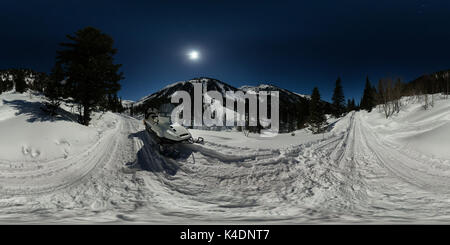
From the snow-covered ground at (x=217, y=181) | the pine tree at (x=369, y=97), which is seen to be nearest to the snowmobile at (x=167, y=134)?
the snow-covered ground at (x=217, y=181)

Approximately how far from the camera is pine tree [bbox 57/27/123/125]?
43.9 feet

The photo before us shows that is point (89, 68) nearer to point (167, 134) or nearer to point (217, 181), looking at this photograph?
point (167, 134)

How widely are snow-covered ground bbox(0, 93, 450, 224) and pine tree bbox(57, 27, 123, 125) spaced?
3.96 metres

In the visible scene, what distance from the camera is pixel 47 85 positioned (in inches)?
511

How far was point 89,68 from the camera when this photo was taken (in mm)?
13367

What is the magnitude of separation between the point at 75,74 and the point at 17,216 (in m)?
12.3

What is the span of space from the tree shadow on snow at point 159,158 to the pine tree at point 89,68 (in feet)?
24.5

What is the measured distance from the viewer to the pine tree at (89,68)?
43.9 ft

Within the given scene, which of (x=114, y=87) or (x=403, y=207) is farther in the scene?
(x=114, y=87)

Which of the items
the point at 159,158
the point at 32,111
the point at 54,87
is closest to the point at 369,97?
the point at 159,158

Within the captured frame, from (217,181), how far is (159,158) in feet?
10.2
